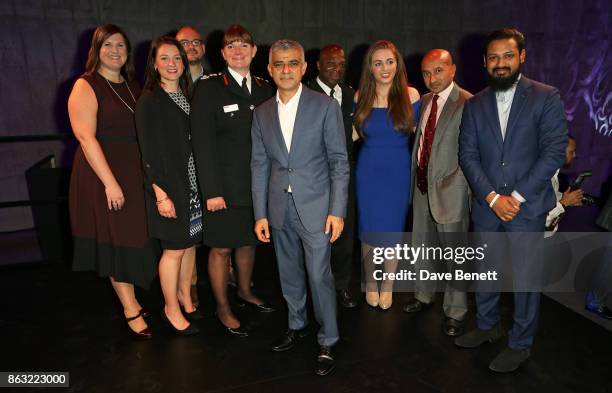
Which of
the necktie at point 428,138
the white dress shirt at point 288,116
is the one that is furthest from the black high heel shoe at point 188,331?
the necktie at point 428,138

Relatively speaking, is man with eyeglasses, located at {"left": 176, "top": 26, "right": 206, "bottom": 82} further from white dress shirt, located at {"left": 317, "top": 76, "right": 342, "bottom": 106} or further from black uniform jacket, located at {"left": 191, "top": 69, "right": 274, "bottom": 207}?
white dress shirt, located at {"left": 317, "top": 76, "right": 342, "bottom": 106}

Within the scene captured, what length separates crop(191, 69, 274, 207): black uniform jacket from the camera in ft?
7.99

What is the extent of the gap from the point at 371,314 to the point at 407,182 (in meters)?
0.92

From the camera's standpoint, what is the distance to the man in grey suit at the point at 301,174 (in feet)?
7.22

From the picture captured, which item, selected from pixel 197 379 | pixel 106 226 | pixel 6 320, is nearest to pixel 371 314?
pixel 197 379

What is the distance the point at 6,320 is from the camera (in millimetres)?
3049

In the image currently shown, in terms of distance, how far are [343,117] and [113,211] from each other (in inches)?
60.8

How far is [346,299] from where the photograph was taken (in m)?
3.14

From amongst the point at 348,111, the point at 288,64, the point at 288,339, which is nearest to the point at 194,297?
the point at 288,339

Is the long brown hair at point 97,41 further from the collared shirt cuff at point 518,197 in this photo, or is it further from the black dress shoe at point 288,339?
the collared shirt cuff at point 518,197

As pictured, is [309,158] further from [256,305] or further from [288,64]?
[256,305]

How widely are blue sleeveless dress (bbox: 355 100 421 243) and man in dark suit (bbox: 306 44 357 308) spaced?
0.18 meters

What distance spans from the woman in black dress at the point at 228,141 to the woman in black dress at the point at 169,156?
0.33ft

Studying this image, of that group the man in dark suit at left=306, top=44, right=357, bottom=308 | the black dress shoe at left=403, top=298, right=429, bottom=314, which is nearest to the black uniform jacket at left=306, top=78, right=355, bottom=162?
the man in dark suit at left=306, top=44, right=357, bottom=308
